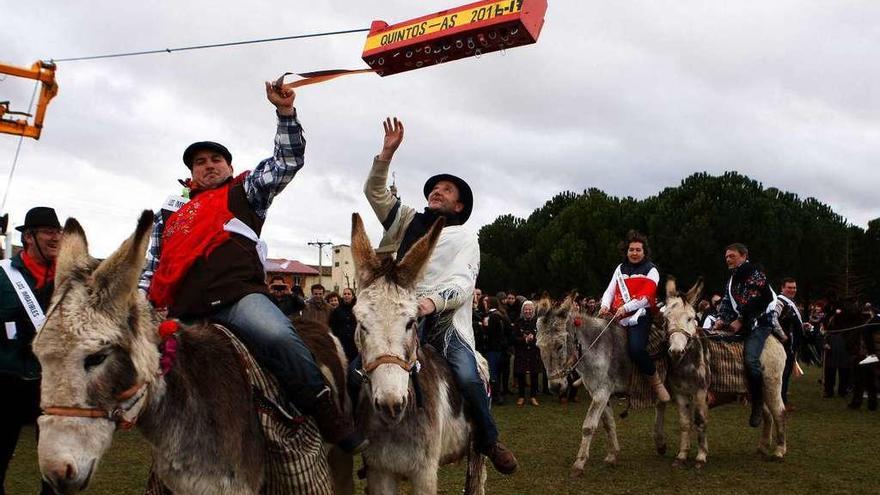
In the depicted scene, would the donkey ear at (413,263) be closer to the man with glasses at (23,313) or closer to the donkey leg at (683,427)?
the man with glasses at (23,313)

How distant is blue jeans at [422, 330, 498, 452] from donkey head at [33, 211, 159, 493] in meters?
2.53

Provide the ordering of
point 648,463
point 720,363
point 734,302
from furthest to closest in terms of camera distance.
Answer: point 734,302 < point 720,363 < point 648,463

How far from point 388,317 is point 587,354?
6715 mm

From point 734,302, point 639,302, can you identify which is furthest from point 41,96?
point 734,302

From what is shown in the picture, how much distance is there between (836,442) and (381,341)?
1170 cm

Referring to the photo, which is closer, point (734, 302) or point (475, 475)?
point (475, 475)

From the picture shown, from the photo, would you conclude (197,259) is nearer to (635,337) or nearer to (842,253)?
(635,337)

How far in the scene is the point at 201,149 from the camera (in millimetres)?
4180

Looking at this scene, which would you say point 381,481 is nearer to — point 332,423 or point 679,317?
point 332,423

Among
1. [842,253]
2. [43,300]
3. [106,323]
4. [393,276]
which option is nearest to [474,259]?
[393,276]

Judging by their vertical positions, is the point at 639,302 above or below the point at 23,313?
above

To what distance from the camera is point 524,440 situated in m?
12.1

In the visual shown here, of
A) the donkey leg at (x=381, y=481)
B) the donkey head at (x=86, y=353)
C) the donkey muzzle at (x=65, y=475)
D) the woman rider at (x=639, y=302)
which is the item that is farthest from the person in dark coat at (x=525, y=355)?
the donkey muzzle at (x=65, y=475)

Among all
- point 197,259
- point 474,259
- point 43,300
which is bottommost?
point 43,300
